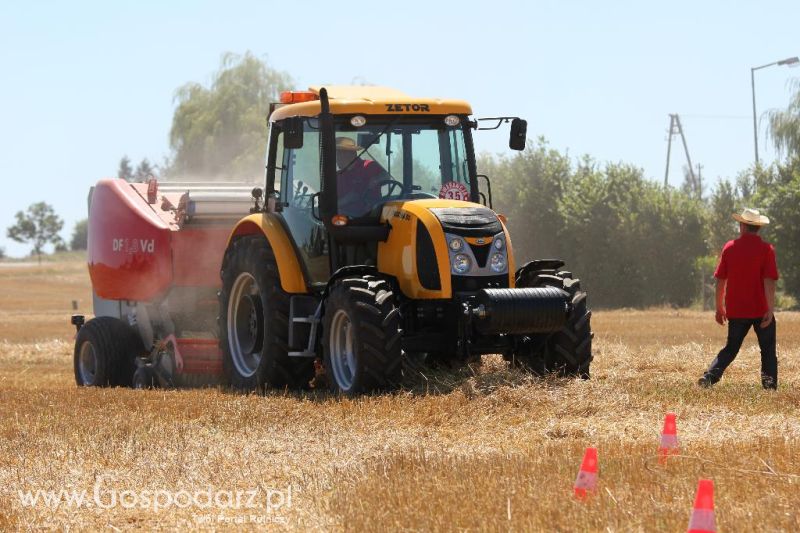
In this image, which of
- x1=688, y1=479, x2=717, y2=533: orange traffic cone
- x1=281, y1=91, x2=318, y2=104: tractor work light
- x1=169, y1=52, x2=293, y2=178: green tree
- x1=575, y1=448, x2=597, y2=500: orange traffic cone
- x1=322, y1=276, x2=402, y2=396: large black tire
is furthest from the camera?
x1=169, y1=52, x2=293, y2=178: green tree

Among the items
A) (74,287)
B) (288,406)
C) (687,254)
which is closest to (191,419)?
(288,406)

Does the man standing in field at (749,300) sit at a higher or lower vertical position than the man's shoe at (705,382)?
higher

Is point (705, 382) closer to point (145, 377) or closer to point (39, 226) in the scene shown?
point (145, 377)

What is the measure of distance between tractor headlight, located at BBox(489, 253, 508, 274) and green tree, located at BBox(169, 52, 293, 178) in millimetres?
46165

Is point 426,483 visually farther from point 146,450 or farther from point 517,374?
point 517,374

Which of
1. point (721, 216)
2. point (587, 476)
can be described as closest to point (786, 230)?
point (721, 216)

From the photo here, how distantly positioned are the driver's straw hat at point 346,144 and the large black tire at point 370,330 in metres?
1.47

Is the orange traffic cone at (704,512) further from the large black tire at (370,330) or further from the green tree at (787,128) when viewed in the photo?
the green tree at (787,128)

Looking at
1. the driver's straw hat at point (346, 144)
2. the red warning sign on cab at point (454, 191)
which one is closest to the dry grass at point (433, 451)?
the red warning sign on cab at point (454, 191)

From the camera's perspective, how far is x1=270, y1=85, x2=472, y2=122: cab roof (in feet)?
43.7

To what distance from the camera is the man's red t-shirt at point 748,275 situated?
12594 mm

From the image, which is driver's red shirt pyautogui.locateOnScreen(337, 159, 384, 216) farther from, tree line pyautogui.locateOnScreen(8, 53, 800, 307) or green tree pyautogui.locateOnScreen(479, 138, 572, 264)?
green tree pyautogui.locateOnScreen(479, 138, 572, 264)

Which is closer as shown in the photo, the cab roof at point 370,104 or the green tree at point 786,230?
the cab roof at point 370,104
